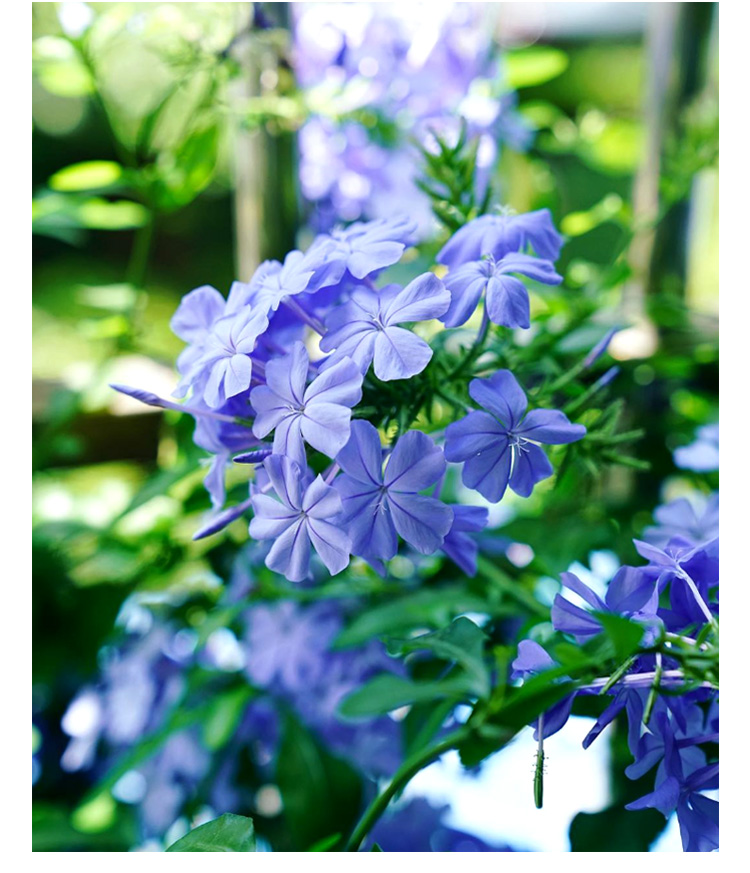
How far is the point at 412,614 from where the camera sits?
0.59 meters

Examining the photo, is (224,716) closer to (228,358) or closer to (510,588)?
(510,588)

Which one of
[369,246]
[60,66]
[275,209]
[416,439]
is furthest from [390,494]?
[60,66]

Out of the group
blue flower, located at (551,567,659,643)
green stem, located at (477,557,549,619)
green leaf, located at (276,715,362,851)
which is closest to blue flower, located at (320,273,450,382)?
blue flower, located at (551,567,659,643)

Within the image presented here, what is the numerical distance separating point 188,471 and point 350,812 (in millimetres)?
273

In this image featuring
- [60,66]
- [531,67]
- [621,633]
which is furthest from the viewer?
[531,67]

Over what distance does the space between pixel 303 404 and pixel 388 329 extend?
0.16 feet

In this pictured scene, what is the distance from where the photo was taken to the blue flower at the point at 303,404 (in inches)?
13.1

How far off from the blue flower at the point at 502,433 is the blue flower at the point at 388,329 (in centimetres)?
4

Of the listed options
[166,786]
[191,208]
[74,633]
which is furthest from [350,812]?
[191,208]

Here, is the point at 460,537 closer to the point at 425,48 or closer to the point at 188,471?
the point at 188,471

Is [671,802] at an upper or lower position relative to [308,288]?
lower

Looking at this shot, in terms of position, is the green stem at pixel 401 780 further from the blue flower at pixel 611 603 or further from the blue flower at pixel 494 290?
the blue flower at pixel 494 290

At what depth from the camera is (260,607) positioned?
724 mm

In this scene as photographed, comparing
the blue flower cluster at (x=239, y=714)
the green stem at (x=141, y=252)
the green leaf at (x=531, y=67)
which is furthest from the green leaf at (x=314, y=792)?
the green leaf at (x=531, y=67)
